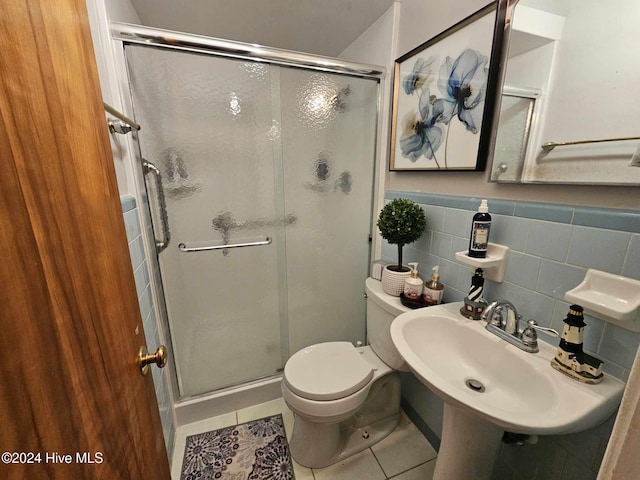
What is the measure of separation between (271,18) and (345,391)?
6.24 ft

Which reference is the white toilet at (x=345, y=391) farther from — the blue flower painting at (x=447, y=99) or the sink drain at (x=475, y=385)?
the blue flower painting at (x=447, y=99)

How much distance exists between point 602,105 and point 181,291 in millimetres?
1714

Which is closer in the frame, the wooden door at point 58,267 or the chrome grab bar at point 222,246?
the wooden door at point 58,267

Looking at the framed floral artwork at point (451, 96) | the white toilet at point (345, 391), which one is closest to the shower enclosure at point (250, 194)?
the framed floral artwork at point (451, 96)

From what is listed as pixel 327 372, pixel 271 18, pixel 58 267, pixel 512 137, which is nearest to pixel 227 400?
pixel 327 372

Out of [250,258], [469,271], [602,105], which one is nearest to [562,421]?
[469,271]

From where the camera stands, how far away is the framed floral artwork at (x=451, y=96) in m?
0.93

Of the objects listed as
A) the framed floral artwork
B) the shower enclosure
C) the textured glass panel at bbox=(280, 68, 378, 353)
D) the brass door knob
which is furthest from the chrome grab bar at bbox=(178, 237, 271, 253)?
the framed floral artwork

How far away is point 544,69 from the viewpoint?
2.56 feet

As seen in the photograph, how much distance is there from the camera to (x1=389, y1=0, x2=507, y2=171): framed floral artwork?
0.93m

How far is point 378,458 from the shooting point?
4.21ft

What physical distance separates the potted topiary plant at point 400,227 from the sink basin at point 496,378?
0.23 metres

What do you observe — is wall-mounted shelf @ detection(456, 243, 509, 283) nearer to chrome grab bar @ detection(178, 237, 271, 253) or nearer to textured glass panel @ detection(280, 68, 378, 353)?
textured glass panel @ detection(280, 68, 378, 353)

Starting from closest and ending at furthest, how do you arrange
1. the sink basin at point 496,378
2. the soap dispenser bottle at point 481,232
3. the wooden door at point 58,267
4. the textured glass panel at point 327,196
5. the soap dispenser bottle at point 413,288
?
the wooden door at point 58,267 → the sink basin at point 496,378 → the soap dispenser bottle at point 481,232 → the soap dispenser bottle at point 413,288 → the textured glass panel at point 327,196
